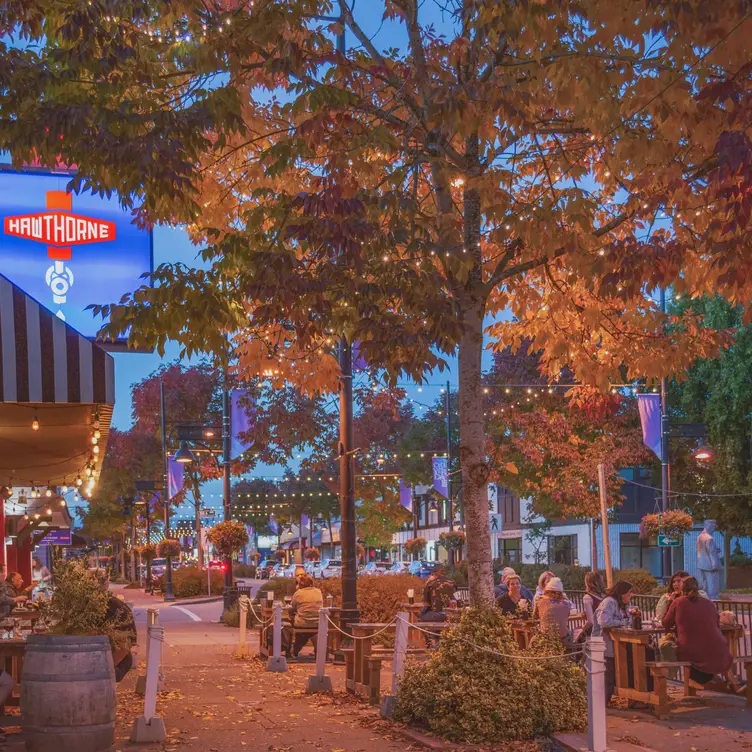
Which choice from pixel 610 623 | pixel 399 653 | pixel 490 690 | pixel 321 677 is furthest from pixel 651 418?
pixel 490 690

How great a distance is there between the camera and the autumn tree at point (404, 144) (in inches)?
381

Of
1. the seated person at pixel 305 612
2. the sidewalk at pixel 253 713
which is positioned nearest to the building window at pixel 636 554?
the seated person at pixel 305 612

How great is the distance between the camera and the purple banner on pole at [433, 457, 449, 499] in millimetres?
37906

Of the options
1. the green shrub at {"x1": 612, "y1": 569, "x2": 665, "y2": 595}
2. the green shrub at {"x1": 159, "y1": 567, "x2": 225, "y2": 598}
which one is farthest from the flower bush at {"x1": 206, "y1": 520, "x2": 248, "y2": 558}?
the green shrub at {"x1": 159, "y1": 567, "x2": 225, "y2": 598}

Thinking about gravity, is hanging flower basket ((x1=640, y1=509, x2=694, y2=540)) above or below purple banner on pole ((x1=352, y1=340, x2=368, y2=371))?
below

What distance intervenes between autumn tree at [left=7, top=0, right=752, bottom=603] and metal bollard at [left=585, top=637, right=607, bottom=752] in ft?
7.15

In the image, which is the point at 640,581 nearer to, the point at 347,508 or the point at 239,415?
the point at 239,415

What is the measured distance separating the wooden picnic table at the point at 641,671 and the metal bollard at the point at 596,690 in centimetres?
283

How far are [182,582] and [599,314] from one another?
38.7 metres

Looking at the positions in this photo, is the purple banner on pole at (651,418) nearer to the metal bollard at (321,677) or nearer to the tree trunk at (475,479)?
the metal bollard at (321,677)

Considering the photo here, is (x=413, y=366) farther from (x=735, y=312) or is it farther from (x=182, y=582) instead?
(x=182, y=582)

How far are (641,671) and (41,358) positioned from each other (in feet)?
24.8

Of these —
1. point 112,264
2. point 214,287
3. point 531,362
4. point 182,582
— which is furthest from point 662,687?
point 182,582

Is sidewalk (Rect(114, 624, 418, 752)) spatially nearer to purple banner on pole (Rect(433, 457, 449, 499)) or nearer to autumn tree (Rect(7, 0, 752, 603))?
autumn tree (Rect(7, 0, 752, 603))
